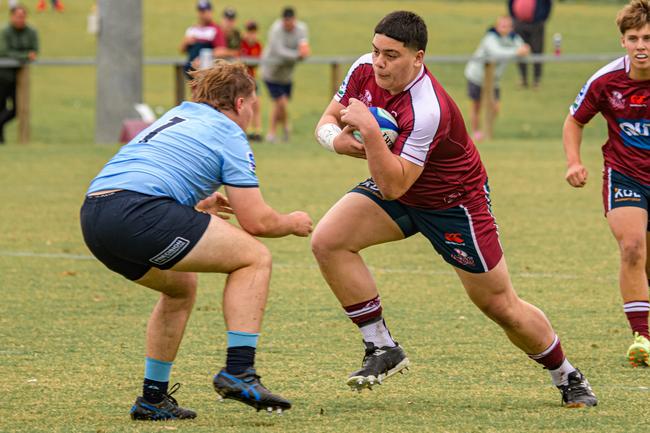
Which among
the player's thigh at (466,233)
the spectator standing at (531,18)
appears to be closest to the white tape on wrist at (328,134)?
the player's thigh at (466,233)

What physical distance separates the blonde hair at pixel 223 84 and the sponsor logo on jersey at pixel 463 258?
1.30m

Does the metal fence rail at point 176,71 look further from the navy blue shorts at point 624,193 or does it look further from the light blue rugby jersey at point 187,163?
the light blue rugby jersey at point 187,163

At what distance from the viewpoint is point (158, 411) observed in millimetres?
5633

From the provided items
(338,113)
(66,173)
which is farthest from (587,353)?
(66,173)

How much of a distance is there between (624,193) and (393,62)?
204 centimetres

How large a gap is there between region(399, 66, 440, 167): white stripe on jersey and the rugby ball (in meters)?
0.09

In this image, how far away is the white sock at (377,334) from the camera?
6.23 meters

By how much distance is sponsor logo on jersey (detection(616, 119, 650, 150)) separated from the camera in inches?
284

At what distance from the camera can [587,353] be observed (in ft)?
23.8

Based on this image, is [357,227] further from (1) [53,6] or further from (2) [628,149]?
(1) [53,6]

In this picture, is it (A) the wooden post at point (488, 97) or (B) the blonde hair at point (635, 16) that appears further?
(A) the wooden post at point (488, 97)

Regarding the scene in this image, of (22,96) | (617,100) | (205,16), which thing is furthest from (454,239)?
(22,96)

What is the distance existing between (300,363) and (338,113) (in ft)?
4.94

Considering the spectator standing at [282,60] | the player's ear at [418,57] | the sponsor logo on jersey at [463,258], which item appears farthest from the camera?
the spectator standing at [282,60]
